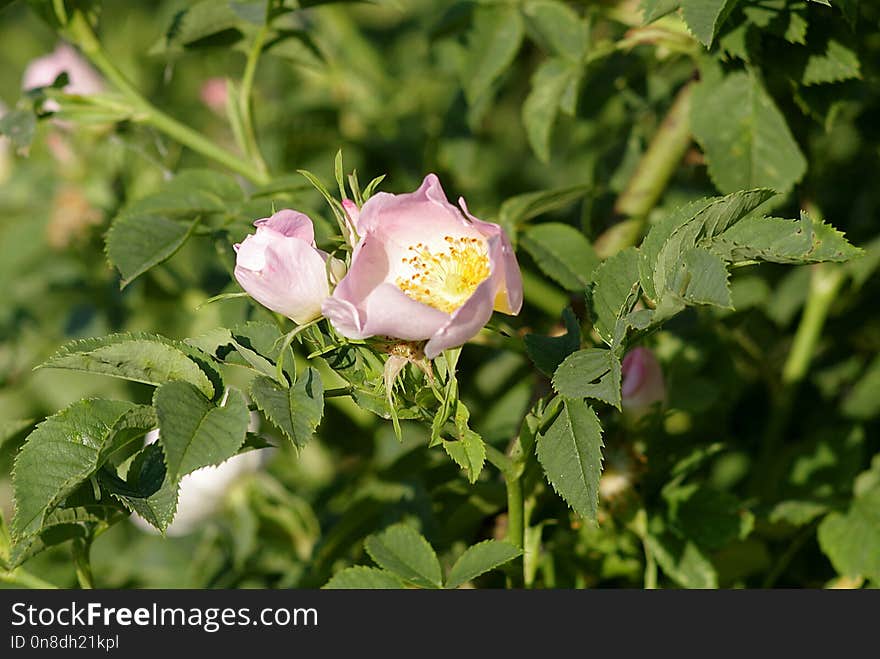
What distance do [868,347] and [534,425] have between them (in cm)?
87

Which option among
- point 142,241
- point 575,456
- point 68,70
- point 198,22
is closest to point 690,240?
point 575,456

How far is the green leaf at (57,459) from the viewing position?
0.76 m

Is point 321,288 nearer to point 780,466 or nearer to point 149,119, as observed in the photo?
point 149,119

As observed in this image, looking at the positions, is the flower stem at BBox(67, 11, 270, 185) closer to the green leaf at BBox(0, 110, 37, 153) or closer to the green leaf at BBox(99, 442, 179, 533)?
the green leaf at BBox(0, 110, 37, 153)

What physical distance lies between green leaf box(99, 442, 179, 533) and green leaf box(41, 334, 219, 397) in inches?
2.1

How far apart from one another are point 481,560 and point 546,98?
55cm

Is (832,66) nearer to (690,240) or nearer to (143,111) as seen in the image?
(690,240)

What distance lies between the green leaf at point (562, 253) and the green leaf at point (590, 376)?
0.81 ft

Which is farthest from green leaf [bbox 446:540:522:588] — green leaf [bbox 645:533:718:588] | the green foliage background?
green leaf [bbox 645:533:718:588]

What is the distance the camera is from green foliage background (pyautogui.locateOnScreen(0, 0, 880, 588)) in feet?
3.38

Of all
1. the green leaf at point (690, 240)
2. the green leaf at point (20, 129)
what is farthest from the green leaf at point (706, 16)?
the green leaf at point (20, 129)

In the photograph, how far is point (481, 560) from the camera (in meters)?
0.86

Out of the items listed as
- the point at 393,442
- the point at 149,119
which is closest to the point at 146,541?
the point at 393,442

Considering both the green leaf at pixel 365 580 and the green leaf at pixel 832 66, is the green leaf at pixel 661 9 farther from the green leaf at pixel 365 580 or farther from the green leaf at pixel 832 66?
the green leaf at pixel 365 580
